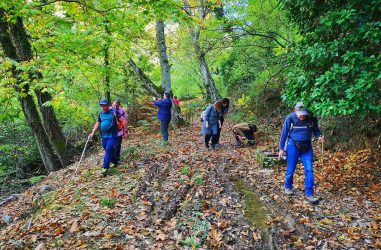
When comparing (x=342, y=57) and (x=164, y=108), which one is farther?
(x=164, y=108)

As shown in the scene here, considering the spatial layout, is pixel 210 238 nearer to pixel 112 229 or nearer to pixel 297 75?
pixel 112 229

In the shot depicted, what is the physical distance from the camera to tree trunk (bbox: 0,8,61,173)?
1012cm

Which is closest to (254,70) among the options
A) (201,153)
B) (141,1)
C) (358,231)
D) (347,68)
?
(201,153)

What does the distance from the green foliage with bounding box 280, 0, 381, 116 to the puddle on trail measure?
2299mm

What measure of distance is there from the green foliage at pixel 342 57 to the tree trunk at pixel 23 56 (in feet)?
26.4

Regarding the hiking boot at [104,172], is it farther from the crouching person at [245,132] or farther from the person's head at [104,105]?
the crouching person at [245,132]

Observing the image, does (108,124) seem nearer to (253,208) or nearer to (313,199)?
(253,208)

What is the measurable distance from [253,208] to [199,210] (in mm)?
1125

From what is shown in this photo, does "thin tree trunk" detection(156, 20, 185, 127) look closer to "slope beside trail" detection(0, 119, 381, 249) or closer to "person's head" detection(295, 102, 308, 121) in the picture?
"slope beside trail" detection(0, 119, 381, 249)

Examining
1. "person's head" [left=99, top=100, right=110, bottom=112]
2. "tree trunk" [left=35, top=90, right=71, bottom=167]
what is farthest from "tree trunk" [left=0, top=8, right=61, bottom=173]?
"person's head" [left=99, top=100, right=110, bottom=112]

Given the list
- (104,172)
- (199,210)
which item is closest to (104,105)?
(104,172)

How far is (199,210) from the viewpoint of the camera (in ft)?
19.8

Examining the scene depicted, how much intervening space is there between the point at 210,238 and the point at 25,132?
15039 mm

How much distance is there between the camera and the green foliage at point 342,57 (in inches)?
216
